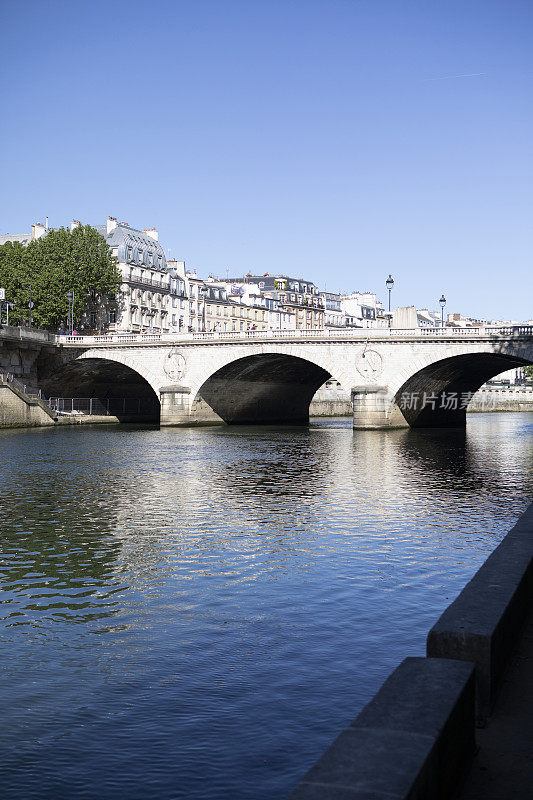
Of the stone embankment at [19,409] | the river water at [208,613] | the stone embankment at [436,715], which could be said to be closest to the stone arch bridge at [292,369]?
the stone embankment at [19,409]

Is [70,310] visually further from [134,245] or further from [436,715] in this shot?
[436,715]

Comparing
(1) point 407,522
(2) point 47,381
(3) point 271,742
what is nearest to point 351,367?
(2) point 47,381

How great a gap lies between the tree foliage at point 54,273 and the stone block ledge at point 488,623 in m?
78.4

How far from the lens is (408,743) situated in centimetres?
475

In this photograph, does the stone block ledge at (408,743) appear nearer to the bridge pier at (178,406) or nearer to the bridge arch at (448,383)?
the bridge arch at (448,383)

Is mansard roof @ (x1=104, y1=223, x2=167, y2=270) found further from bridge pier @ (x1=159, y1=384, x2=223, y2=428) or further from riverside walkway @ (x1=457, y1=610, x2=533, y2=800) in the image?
riverside walkway @ (x1=457, y1=610, x2=533, y2=800)

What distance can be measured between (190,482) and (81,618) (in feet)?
55.8

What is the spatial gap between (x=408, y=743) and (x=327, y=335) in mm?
61162

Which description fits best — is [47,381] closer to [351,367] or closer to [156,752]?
[351,367]

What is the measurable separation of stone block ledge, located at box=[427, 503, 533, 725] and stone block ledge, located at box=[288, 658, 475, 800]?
1.50 ft

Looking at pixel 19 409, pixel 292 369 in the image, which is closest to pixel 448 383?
pixel 292 369

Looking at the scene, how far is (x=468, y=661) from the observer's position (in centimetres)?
620

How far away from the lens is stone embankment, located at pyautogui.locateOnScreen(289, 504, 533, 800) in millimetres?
4375

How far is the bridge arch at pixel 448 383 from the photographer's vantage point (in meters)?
61.1
